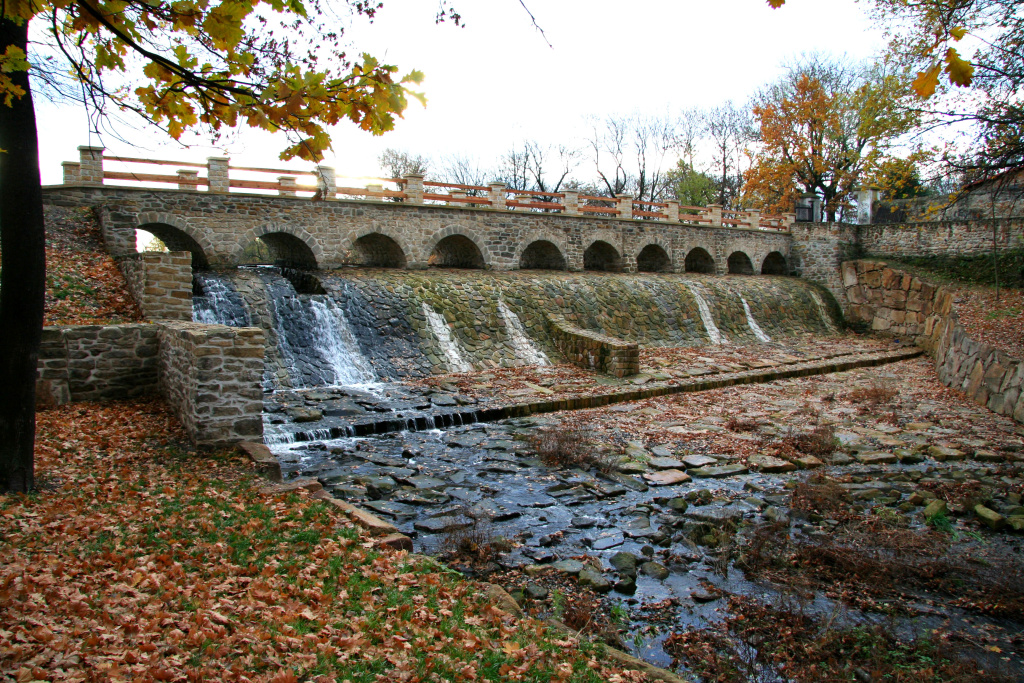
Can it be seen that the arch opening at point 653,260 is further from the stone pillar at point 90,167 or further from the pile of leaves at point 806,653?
the pile of leaves at point 806,653

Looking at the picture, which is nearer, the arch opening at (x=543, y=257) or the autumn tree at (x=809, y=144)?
the arch opening at (x=543, y=257)

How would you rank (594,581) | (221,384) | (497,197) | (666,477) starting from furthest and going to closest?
(497,197)
(666,477)
(221,384)
(594,581)

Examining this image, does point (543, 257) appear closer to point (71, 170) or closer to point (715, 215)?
point (715, 215)

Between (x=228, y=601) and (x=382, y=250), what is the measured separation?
14.6 m

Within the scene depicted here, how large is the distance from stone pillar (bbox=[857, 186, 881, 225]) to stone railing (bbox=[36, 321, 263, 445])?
26.7 meters

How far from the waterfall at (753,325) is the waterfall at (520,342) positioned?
8.84 m

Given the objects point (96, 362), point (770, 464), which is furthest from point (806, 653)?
point (96, 362)

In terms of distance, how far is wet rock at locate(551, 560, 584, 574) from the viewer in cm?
489

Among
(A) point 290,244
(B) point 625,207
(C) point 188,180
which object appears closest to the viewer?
(C) point 188,180

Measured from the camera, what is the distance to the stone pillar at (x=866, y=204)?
2606 centimetres

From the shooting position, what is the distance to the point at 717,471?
7453mm

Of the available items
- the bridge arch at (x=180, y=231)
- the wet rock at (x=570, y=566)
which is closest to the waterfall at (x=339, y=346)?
the bridge arch at (x=180, y=231)

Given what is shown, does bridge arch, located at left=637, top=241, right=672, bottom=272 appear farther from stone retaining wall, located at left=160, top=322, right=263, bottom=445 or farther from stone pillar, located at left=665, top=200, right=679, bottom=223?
stone retaining wall, located at left=160, top=322, right=263, bottom=445

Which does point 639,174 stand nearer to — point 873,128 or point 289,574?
point 873,128
